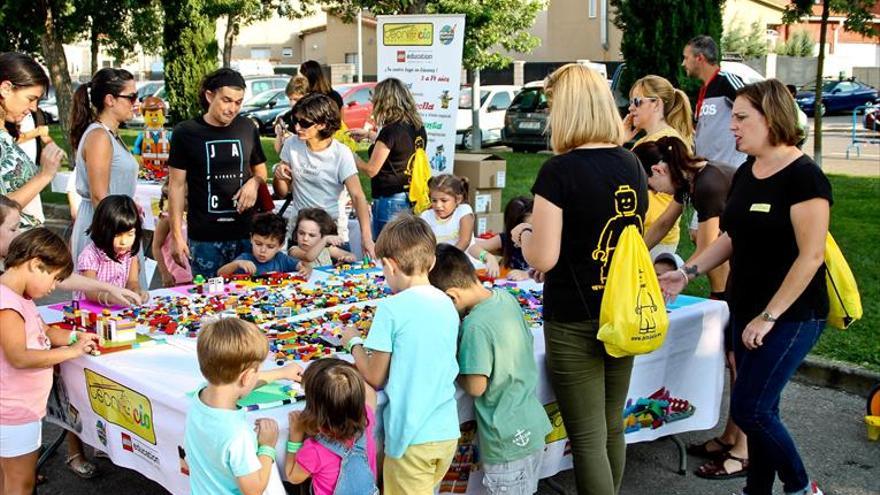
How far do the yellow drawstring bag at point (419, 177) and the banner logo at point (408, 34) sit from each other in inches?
108

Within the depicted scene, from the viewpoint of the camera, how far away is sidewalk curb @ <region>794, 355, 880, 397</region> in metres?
5.47

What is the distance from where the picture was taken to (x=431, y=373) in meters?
3.12

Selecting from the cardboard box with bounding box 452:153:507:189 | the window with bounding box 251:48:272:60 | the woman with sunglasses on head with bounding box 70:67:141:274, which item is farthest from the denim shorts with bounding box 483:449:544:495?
the window with bounding box 251:48:272:60

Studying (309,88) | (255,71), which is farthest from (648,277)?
(255,71)

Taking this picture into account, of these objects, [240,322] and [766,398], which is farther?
[766,398]

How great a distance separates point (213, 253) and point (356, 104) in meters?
16.6

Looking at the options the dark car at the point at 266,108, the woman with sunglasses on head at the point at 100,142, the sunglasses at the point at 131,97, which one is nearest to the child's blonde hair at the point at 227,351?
the woman with sunglasses on head at the point at 100,142

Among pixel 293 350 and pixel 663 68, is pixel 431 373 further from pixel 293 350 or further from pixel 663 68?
pixel 663 68

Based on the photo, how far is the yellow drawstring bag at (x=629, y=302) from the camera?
3.21 metres

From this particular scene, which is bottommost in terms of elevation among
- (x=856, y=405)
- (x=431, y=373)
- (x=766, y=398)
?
(x=856, y=405)

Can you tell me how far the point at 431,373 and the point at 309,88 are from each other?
15.5 ft

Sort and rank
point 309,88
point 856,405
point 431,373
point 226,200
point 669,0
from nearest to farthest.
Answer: point 431,373 < point 226,200 < point 856,405 < point 309,88 < point 669,0

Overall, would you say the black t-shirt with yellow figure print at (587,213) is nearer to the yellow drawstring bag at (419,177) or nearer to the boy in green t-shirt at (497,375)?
the boy in green t-shirt at (497,375)

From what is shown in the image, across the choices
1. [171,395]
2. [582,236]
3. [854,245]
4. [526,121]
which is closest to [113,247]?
[171,395]
